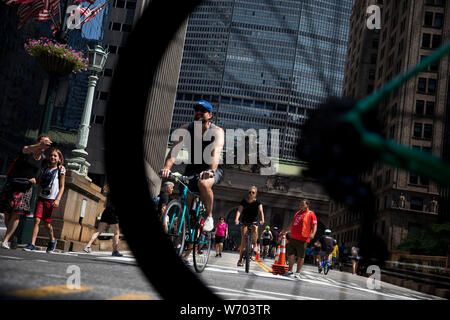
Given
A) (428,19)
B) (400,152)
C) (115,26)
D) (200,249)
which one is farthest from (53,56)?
(115,26)

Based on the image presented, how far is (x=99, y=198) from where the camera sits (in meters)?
12.2

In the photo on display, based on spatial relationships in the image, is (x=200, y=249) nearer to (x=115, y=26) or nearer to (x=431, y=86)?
(x=431, y=86)

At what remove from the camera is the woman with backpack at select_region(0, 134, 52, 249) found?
6539 mm

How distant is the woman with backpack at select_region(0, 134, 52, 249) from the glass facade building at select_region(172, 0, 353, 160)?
530 centimetres

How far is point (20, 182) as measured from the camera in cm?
661

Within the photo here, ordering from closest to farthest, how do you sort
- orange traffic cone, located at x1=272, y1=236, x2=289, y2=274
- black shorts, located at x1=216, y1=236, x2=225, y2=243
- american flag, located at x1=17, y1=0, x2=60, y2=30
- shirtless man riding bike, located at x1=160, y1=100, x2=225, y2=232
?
shirtless man riding bike, located at x1=160, y1=100, x2=225, y2=232 < orange traffic cone, located at x1=272, y1=236, x2=289, y2=274 < black shorts, located at x1=216, y1=236, x2=225, y2=243 < american flag, located at x1=17, y1=0, x2=60, y2=30

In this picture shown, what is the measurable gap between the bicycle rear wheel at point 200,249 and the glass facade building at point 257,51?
3139 millimetres

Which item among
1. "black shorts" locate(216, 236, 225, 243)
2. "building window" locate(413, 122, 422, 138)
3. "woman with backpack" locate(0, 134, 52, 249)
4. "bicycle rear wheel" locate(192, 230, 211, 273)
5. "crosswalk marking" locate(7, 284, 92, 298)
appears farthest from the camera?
"black shorts" locate(216, 236, 225, 243)

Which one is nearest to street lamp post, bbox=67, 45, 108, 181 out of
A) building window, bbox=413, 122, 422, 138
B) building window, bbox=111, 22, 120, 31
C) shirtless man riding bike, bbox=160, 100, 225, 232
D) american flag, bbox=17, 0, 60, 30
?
american flag, bbox=17, 0, 60, 30

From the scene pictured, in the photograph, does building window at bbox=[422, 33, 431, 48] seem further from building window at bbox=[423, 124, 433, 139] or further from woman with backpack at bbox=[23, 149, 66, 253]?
woman with backpack at bbox=[23, 149, 66, 253]

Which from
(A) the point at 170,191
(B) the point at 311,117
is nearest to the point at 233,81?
(B) the point at 311,117

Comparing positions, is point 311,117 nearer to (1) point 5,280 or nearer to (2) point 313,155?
(2) point 313,155

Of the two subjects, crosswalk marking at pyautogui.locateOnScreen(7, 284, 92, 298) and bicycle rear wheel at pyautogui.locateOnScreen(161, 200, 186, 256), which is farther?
bicycle rear wheel at pyautogui.locateOnScreen(161, 200, 186, 256)

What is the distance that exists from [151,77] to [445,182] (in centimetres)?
103
